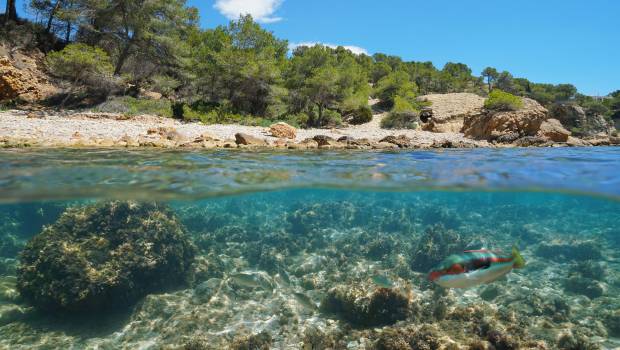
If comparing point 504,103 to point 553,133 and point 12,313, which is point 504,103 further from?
point 12,313

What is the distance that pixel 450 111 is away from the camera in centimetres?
3034

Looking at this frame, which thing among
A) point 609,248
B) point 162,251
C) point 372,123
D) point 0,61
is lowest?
point 609,248

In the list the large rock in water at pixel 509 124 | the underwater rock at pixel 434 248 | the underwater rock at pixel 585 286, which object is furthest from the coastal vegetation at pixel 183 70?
→ the underwater rock at pixel 585 286

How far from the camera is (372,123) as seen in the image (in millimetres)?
30141

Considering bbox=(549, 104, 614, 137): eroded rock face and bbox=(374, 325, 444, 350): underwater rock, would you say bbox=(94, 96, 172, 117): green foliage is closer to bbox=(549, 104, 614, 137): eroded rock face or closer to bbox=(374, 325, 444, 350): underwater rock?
bbox=(374, 325, 444, 350): underwater rock

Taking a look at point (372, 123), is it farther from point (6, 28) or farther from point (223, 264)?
point (6, 28)

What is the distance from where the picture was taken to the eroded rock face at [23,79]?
20312 millimetres

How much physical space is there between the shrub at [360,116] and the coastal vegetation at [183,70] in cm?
8

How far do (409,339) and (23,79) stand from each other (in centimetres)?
2391

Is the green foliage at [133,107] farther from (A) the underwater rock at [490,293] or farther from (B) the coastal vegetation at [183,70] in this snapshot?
(A) the underwater rock at [490,293]

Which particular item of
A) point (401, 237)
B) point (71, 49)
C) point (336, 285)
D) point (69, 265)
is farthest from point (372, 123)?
point (69, 265)

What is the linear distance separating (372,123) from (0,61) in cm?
2284

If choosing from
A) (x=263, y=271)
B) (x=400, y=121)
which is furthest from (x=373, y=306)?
(x=400, y=121)

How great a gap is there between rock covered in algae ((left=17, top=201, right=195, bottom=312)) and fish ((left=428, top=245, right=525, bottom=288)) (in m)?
7.25
